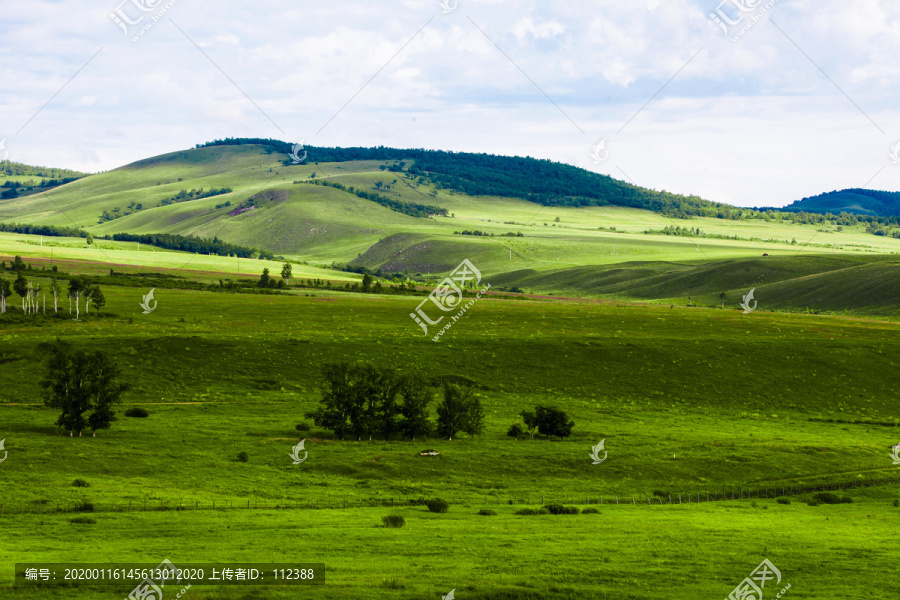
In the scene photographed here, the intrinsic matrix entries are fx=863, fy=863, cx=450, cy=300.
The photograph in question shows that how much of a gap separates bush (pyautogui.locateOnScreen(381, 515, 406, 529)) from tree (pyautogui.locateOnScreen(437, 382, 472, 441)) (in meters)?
23.5

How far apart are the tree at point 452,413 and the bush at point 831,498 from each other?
2489 centimetres

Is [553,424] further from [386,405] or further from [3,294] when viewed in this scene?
[3,294]

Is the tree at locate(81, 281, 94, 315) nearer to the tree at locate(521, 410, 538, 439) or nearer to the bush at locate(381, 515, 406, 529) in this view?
the tree at locate(521, 410, 538, 439)

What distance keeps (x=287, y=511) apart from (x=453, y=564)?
13001 millimetres

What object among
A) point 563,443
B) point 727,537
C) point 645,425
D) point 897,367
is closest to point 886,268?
point 897,367

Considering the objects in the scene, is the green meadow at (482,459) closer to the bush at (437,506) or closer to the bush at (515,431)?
the bush at (515,431)

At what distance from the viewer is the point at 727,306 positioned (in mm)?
172375

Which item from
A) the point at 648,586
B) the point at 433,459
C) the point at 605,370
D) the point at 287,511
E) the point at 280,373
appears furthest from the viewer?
the point at 605,370

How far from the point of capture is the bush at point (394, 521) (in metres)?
40.2

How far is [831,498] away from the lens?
170ft

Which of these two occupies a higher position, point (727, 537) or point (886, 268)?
point (886, 268)

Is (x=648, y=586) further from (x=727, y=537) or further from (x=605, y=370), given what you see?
(x=605, y=370)

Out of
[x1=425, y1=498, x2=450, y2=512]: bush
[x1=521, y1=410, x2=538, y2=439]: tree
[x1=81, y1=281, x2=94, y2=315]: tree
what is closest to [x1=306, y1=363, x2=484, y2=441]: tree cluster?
[x1=521, y1=410, x2=538, y2=439]: tree

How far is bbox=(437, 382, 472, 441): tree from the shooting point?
65125 mm
